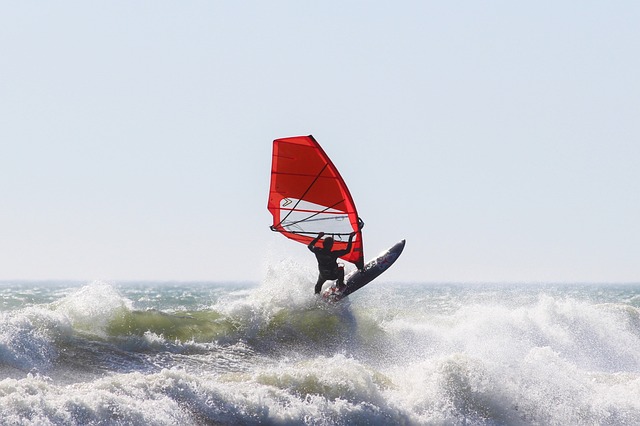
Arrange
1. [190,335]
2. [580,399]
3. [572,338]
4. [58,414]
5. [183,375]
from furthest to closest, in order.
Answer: [572,338] → [190,335] → [580,399] → [183,375] → [58,414]

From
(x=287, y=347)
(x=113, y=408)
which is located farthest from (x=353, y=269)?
(x=113, y=408)

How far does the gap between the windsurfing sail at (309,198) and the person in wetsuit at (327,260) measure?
1.40 feet

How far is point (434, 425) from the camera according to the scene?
30.6 ft

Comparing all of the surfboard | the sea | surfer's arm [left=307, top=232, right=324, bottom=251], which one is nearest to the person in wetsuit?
surfer's arm [left=307, top=232, right=324, bottom=251]

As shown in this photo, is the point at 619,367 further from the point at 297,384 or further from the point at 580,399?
the point at 297,384

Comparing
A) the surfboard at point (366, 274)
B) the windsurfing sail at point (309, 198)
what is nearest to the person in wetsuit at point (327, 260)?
the surfboard at point (366, 274)

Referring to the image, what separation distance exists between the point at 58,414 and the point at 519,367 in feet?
19.1

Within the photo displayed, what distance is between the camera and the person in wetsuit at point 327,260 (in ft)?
45.4

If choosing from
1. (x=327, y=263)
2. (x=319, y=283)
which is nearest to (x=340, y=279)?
(x=319, y=283)

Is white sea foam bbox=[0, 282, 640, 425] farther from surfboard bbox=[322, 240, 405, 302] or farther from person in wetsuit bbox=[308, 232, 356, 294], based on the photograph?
person in wetsuit bbox=[308, 232, 356, 294]

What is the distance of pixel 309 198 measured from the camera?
14773 millimetres

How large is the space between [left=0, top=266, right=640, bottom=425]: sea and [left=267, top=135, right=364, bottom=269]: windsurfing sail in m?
0.89

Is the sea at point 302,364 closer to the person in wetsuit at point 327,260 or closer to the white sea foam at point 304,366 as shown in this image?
the white sea foam at point 304,366

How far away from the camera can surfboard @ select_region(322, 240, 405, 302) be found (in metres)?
14.6
